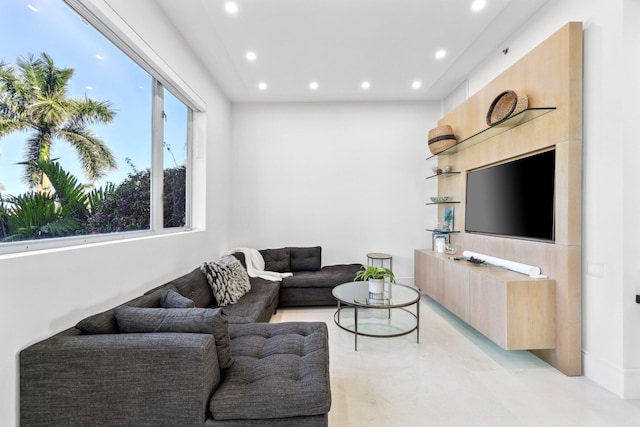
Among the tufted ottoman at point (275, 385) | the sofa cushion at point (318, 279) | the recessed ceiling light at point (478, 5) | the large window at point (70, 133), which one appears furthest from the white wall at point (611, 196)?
the large window at point (70, 133)

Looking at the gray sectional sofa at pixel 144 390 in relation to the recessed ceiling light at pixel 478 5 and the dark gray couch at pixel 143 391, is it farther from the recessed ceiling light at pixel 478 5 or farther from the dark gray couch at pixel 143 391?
the recessed ceiling light at pixel 478 5

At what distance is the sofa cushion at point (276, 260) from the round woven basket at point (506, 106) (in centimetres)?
312

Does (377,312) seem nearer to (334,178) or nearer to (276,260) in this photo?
(276,260)

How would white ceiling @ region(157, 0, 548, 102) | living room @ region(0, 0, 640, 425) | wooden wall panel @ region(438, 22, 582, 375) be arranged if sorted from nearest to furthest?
1. living room @ region(0, 0, 640, 425)
2. wooden wall panel @ region(438, 22, 582, 375)
3. white ceiling @ region(157, 0, 548, 102)

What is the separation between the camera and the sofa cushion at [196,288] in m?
2.45

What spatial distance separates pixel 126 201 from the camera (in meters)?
2.35

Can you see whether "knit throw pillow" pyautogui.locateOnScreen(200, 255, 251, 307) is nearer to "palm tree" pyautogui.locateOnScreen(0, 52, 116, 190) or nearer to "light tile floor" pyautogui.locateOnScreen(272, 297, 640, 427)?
"light tile floor" pyautogui.locateOnScreen(272, 297, 640, 427)

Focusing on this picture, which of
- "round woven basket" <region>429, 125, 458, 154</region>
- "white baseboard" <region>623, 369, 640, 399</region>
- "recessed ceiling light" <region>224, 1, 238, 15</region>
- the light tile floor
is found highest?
"recessed ceiling light" <region>224, 1, 238, 15</region>

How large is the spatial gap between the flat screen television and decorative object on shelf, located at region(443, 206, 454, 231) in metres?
0.41

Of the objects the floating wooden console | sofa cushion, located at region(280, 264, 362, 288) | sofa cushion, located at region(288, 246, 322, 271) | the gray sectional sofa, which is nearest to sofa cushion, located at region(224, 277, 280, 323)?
sofa cushion, located at region(280, 264, 362, 288)

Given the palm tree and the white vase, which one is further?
the white vase

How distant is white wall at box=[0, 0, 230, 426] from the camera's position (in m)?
1.32

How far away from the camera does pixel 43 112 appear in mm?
1604

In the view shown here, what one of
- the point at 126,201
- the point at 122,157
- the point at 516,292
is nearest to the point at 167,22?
the point at 122,157
